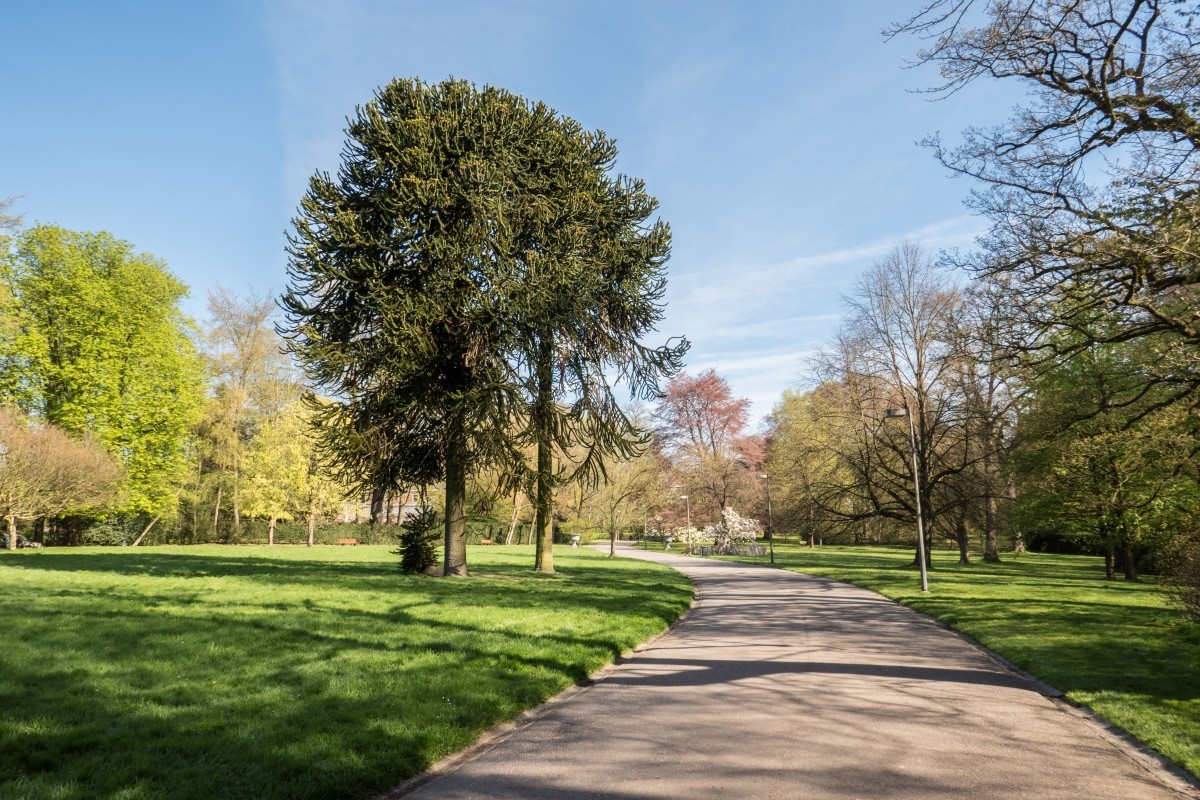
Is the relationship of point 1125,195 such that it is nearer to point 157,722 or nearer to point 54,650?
point 157,722

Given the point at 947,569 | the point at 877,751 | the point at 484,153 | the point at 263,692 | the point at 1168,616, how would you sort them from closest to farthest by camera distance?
the point at 877,751
the point at 263,692
the point at 1168,616
the point at 484,153
the point at 947,569

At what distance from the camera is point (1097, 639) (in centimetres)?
997

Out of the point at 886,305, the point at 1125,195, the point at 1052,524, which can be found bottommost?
the point at 1052,524

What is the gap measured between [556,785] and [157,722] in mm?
3238

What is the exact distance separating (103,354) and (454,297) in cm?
2409

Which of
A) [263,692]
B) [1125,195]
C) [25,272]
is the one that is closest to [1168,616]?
[1125,195]

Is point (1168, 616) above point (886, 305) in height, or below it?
below

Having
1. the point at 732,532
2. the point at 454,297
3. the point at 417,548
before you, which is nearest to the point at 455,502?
the point at 417,548

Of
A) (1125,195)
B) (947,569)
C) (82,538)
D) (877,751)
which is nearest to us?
(877,751)

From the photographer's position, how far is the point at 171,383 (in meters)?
32.2

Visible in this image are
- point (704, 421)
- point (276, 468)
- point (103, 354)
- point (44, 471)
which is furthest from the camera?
point (704, 421)

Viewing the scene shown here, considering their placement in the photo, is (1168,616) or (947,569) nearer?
(1168,616)

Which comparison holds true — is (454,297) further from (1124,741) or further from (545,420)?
(1124,741)

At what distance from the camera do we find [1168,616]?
12.6 meters
